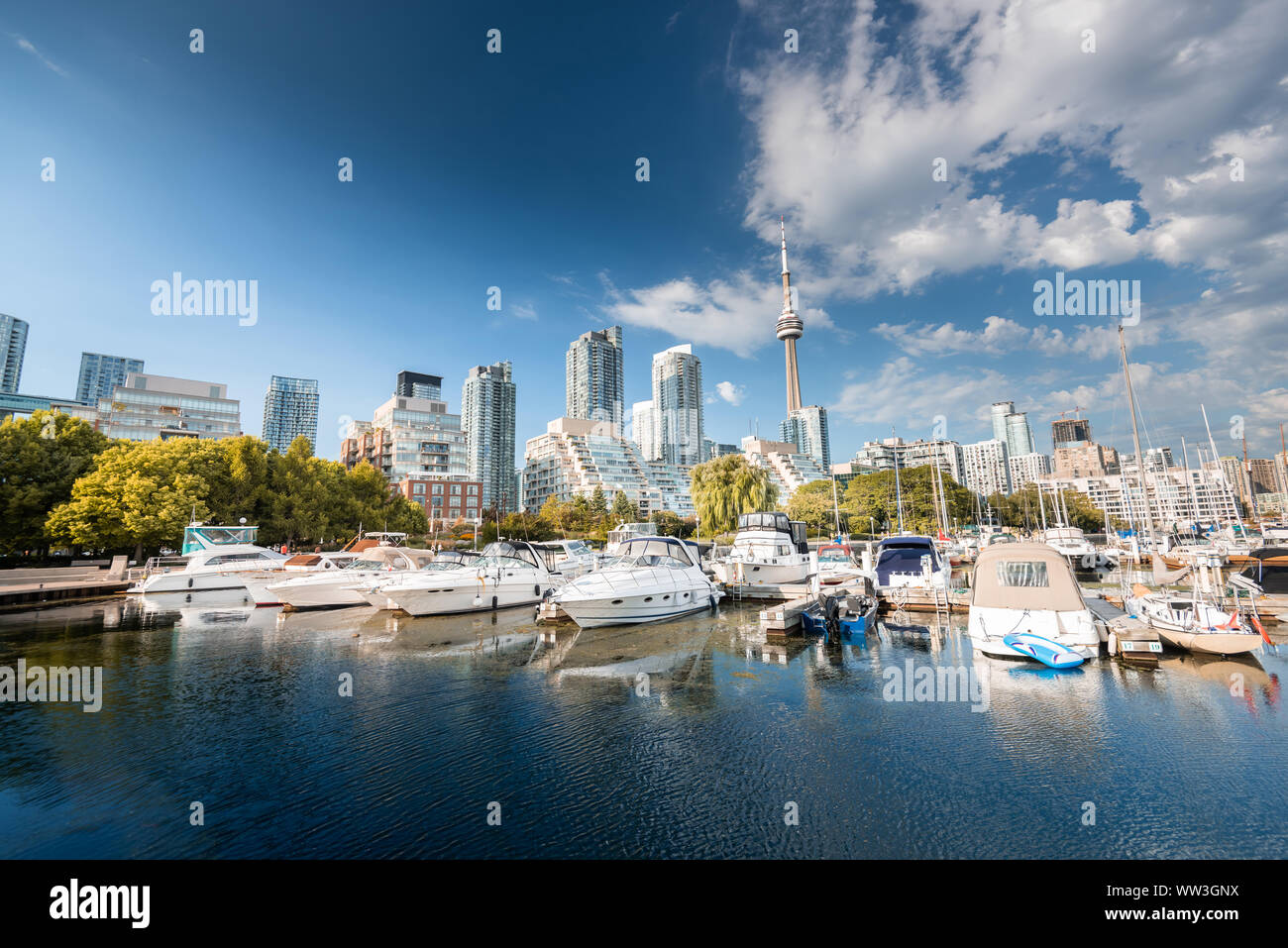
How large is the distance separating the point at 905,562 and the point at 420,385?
179477 millimetres

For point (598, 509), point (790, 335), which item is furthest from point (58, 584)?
point (790, 335)

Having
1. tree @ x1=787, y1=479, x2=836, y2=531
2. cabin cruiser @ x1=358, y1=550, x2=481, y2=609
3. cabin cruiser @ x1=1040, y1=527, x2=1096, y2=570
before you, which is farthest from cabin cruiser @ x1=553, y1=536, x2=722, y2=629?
tree @ x1=787, y1=479, x2=836, y2=531

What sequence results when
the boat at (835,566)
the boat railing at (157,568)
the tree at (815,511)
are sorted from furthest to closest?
1. the tree at (815,511)
2. the boat railing at (157,568)
3. the boat at (835,566)

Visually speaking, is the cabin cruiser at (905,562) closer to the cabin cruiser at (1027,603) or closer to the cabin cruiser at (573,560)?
the cabin cruiser at (1027,603)

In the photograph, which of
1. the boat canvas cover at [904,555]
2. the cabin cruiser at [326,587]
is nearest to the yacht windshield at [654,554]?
the boat canvas cover at [904,555]

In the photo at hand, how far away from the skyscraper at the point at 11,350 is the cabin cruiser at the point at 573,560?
242 m

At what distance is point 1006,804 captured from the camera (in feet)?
22.6

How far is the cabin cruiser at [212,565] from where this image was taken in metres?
29.7

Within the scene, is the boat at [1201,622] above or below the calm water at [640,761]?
above

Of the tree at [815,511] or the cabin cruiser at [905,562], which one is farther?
the tree at [815,511]

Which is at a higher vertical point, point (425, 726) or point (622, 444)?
point (622, 444)
